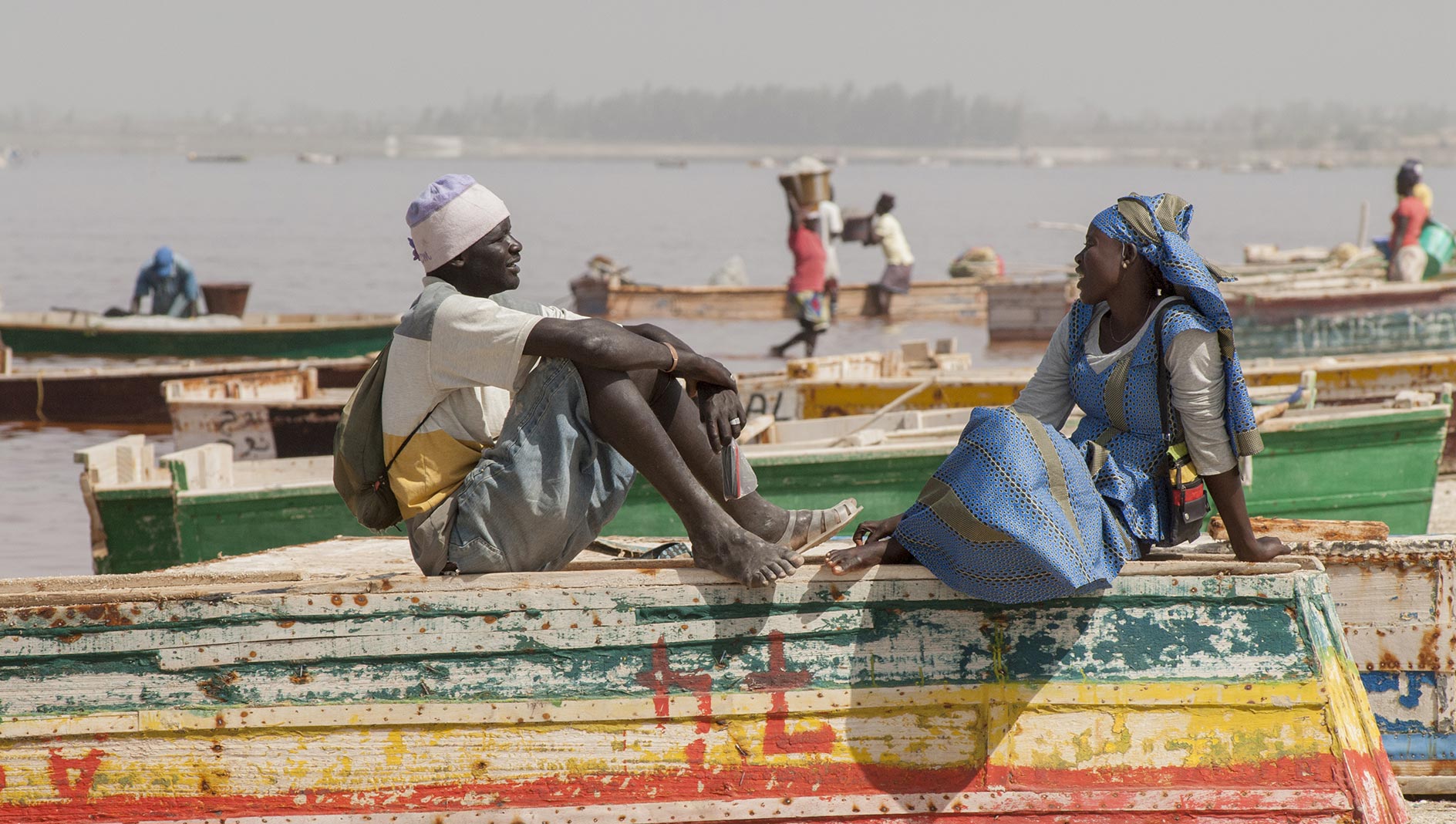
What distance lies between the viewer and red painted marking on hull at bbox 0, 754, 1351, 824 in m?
3.34

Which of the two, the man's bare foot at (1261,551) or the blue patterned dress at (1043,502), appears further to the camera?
the man's bare foot at (1261,551)

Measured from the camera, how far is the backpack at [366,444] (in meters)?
3.50

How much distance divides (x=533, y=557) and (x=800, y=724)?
0.78m

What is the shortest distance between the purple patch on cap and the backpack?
0.33 m

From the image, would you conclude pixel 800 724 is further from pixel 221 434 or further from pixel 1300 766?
pixel 221 434

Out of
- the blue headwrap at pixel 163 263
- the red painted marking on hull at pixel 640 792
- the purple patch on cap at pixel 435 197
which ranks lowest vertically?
the red painted marking on hull at pixel 640 792

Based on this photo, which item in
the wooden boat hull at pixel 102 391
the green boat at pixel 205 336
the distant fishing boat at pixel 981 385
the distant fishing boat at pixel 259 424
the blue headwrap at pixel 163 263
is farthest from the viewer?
the blue headwrap at pixel 163 263

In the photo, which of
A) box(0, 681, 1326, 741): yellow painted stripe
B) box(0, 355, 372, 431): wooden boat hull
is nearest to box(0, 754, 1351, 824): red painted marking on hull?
box(0, 681, 1326, 741): yellow painted stripe

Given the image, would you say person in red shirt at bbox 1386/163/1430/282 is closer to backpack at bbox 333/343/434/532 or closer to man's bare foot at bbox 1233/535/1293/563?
man's bare foot at bbox 1233/535/1293/563

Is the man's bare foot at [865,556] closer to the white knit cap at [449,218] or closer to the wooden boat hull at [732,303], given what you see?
the white knit cap at [449,218]

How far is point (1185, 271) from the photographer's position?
135 inches

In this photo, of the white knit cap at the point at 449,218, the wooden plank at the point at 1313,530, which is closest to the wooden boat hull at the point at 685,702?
the white knit cap at the point at 449,218

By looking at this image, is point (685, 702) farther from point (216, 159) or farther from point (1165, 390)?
point (216, 159)

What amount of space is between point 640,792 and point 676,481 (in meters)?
0.75
